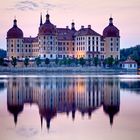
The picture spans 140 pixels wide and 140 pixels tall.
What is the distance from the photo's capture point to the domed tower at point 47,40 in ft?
184

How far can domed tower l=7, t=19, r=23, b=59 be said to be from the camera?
57969 mm

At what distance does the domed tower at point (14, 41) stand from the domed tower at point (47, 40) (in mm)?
2850

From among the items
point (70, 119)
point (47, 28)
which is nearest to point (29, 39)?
point (47, 28)

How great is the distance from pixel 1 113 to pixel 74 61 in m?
40.2

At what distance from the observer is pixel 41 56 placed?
184 ft

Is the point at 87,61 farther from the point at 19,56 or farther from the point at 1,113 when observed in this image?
the point at 1,113

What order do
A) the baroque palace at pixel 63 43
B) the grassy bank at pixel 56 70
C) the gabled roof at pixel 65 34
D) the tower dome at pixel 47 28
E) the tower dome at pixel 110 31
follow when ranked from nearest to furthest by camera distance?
the grassy bank at pixel 56 70 < the tower dome at pixel 47 28 < the baroque palace at pixel 63 43 < the gabled roof at pixel 65 34 < the tower dome at pixel 110 31

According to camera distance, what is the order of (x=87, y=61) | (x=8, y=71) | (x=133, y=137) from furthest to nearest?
(x=87, y=61)
(x=8, y=71)
(x=133, y=137)

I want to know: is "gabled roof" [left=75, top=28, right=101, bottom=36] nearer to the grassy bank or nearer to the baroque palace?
the baroque palace

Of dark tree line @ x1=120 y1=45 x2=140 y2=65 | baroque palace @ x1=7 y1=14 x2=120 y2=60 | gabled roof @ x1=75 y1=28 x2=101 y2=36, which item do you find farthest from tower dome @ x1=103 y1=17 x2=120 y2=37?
dark tree line @ x1=120 y1=45 x2=140 y2=65

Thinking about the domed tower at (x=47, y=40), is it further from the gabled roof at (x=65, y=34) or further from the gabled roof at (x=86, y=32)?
the gabled roof at (x=86, y=32)

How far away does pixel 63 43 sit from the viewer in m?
58.1

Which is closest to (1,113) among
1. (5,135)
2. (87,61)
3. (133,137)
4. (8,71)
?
(5,135)

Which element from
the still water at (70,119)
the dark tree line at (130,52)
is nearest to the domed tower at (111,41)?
the dark tree line at (130,52)
